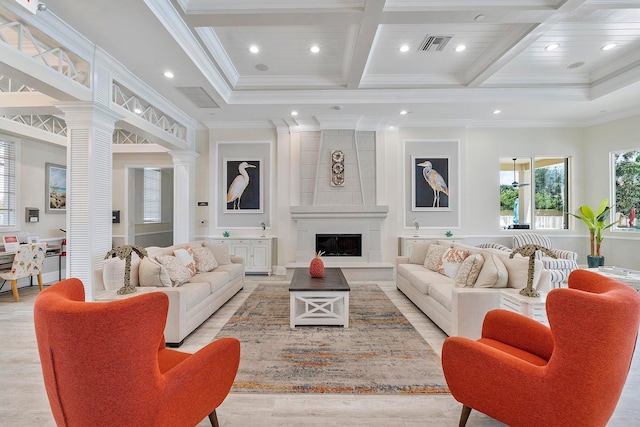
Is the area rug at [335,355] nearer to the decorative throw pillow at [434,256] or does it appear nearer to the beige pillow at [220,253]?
the decorative throw pillow at [434,256]

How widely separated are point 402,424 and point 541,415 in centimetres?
77

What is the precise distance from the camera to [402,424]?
1.86m

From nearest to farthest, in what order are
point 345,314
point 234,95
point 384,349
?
point 384,349 → point 345,314 → point 234,95

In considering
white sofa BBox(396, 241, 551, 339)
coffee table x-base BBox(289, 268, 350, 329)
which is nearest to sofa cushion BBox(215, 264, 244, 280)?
coffee table x-base BBox(289, 268, 350, 329)

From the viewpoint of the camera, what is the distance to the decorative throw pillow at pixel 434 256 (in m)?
4.35

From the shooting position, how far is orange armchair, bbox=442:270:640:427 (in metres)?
1.27

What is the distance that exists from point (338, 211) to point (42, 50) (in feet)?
15.0

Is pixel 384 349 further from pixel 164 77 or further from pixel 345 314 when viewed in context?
pixel 164 77

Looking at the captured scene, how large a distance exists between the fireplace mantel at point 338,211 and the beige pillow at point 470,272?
286 centimetres

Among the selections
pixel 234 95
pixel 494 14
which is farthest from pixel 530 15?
pixel 234 95

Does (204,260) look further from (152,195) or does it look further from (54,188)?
(152,195)

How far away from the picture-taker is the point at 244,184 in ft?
21.4

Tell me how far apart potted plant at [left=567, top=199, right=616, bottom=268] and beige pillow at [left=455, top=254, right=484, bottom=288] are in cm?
423

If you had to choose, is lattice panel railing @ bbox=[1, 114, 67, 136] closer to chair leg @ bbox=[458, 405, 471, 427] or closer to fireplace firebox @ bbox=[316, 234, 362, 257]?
fireplace firebox @ bbox=[316, 234, 362, 257]
